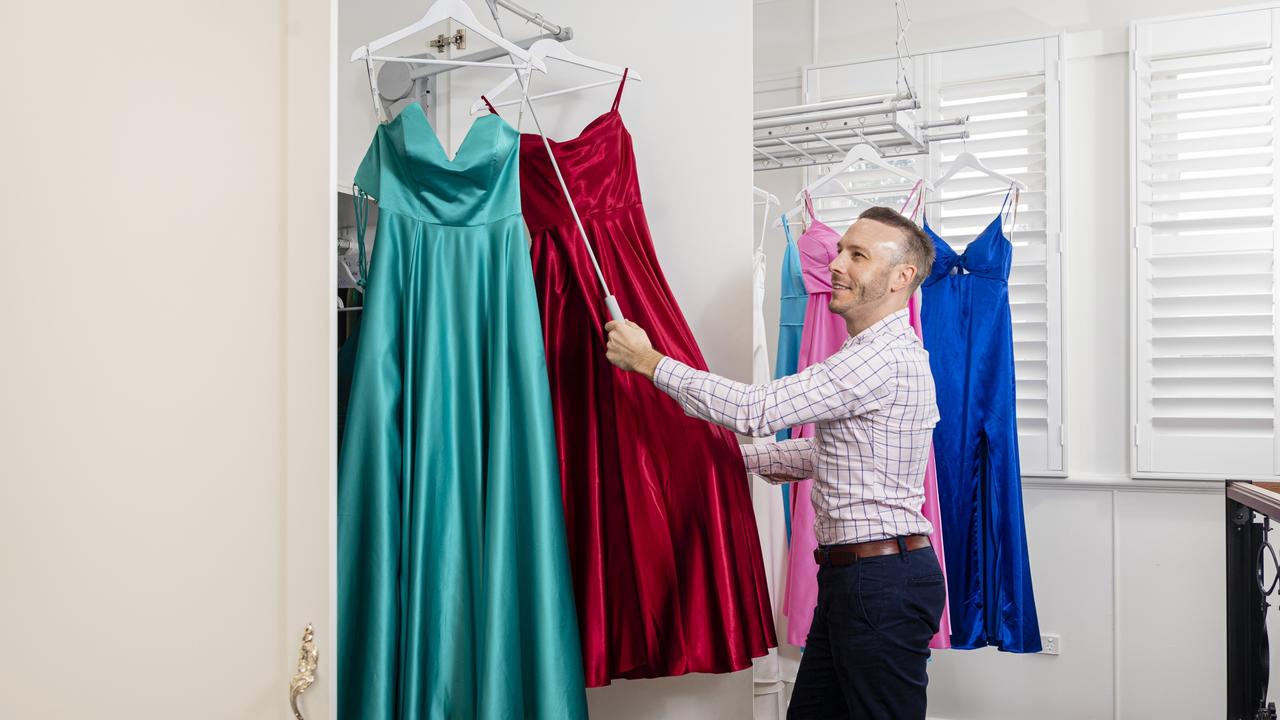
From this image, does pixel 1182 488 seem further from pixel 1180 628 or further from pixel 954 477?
pixel 954 477

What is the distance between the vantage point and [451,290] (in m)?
1.45

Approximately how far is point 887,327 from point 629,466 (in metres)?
0.54

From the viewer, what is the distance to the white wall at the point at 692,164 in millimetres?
1650

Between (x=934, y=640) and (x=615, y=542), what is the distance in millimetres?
967

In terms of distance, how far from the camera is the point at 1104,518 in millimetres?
2783

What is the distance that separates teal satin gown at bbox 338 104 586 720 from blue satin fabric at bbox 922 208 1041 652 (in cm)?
122

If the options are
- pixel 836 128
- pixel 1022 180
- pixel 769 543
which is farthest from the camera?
pixel 1022 180

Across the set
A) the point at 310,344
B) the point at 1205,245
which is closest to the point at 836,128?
the point at 1205,245

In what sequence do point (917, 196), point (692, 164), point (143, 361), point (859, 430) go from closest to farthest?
point (143, 361)
point (859, 430)
point (692, 164)
point (917, 196)

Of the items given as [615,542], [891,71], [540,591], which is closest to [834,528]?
[615,542]

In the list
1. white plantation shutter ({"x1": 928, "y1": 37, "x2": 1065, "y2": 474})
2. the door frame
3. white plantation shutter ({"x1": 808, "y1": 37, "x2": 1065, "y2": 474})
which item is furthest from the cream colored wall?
white plantation shutter ({"x1": 928, "y1": 37, "x2": 1065, "y2": 474})

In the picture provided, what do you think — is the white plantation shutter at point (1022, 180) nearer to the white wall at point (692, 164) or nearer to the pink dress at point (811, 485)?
the pink dress at point (811, 485)

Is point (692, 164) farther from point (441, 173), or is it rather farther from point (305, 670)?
point (305, 670)

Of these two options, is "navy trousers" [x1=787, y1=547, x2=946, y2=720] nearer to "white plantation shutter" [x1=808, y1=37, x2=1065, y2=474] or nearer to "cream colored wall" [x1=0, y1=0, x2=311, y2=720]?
"cream colored wall" [x1=0, y1=0, x2=311, y2=720]
